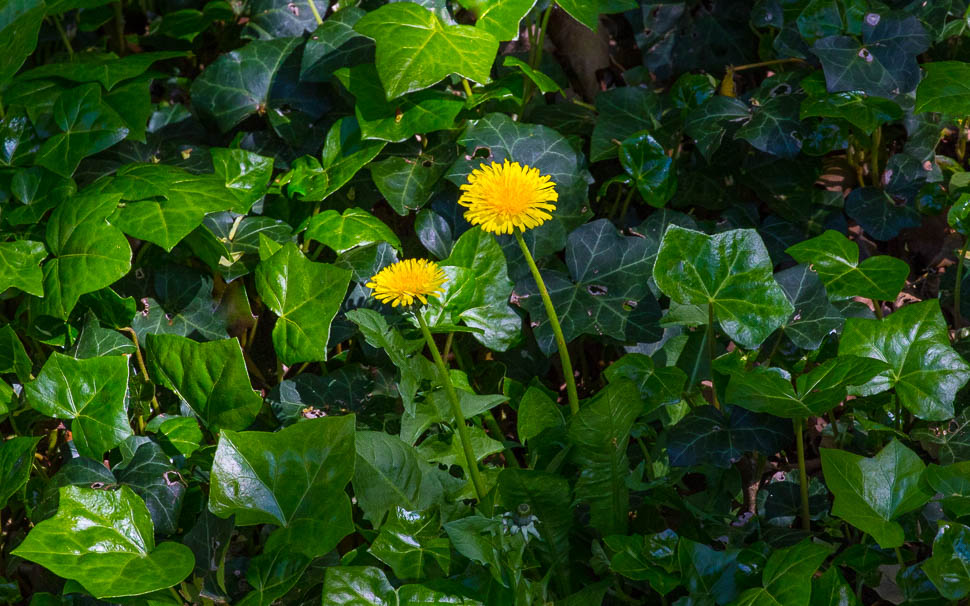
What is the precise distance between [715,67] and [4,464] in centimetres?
167

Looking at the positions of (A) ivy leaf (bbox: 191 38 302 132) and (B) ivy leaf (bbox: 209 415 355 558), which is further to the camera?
(A) ivy leaf (bbox: 191 38 302 132)

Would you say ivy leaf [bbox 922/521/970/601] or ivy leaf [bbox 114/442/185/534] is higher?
ivy leaf [bbox 922/521/970/601]

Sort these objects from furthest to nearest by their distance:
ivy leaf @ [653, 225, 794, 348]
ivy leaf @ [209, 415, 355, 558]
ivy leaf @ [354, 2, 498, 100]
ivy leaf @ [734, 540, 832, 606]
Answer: ivy leaf @ [354, 2, 498, 100] < ivy leaf @ [653, 225, 794, 348] < ivy leaf @ [209, 415, 355, 558] < ivy leaf @ [734, 540, 832, 606]

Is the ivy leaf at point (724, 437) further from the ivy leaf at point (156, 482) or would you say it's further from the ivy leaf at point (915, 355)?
the ivy leaf at point (156, 482)

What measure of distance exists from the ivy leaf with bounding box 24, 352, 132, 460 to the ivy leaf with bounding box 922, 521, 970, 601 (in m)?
1.16

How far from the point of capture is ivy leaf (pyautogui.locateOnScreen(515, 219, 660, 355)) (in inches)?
60.9

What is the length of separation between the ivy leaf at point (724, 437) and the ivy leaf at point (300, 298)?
1.89ft

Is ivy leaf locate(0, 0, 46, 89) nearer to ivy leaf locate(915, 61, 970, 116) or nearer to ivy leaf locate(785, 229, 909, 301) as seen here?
ivy leaf locate(785, 229, 909, 301)

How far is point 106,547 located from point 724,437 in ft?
2.97

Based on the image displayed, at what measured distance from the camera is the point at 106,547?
47.3 inches

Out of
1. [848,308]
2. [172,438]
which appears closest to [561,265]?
[848,308]

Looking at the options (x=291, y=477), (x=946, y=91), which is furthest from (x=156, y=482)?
(x=946, y=91)

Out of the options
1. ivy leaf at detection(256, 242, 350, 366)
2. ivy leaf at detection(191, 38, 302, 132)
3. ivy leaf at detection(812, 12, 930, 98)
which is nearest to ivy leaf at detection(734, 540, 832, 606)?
ivy leaf at detection(256, 242, 350, 366)

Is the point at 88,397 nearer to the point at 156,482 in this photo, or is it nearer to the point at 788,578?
the point at 156,482
